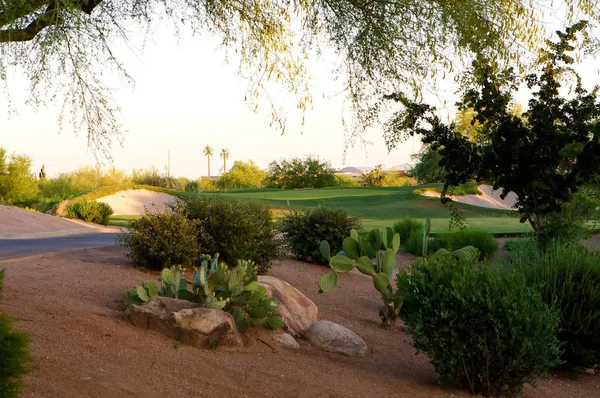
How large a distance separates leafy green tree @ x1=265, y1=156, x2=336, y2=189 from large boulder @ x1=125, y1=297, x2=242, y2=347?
210ft

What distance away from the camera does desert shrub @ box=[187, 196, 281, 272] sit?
1310 centimetres

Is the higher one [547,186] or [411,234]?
[547,186]

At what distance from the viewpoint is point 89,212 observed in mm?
31250

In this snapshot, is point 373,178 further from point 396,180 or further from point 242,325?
point 242,325

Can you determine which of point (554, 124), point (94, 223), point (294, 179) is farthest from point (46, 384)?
point (294, 179)

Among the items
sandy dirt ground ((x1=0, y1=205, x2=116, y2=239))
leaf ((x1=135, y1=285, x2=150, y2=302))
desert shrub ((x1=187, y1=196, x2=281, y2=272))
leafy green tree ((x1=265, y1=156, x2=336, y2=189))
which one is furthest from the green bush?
leafy green tree ((x1=265, y1=156, x2=336, y2=189))

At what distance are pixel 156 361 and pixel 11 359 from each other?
2.19 meters

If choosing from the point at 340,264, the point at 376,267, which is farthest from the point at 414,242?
the point at 340,264

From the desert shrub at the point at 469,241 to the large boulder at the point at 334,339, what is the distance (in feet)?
35.6

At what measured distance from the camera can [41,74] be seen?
8297 millimetres

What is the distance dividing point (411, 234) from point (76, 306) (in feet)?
45.6

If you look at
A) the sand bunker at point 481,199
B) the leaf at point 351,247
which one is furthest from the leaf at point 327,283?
the sand bunker at point 481,199

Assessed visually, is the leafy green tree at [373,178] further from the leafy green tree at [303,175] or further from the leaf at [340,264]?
the leaf at [340,264]

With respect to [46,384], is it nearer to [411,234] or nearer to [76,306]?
[76,306]
